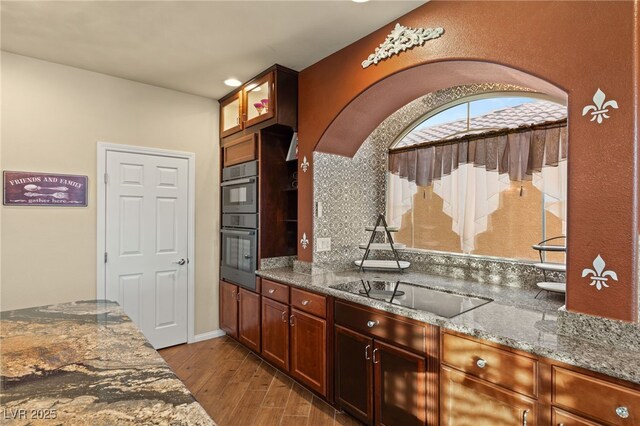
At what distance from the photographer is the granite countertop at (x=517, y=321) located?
1.21m

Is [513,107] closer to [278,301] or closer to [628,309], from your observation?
[628,309]

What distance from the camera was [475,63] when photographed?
190 cm

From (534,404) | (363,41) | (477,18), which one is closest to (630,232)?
(534,404)

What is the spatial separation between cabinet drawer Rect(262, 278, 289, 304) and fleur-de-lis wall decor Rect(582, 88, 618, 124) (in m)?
2.19

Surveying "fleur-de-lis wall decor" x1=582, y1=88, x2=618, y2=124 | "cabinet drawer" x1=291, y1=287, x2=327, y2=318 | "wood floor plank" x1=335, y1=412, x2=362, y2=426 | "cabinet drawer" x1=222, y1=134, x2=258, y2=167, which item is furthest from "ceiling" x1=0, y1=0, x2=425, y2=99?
"wood floor plank" x1=335, y1=412, x2=362, y2=426

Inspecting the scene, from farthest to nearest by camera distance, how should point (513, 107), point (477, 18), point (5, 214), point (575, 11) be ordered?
1. point (5, 214)
2. point (513, 107)
3. point (477, 18)
4. point (575, 11)

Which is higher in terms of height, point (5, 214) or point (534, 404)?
point (5, 214)

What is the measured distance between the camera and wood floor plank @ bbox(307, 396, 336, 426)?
2.21 meters

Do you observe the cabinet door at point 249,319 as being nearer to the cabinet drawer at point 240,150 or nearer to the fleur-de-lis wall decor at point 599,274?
the cabinet drawer at point 240,150

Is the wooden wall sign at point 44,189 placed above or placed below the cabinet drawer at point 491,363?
above

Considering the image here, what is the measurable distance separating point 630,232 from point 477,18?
4.36 feet

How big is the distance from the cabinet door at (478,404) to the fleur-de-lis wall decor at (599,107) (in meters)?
1.22

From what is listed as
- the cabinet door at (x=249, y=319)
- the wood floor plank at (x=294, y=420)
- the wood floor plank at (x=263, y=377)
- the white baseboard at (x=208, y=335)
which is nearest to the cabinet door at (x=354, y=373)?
the wood floor plank at (x=294, y=420)

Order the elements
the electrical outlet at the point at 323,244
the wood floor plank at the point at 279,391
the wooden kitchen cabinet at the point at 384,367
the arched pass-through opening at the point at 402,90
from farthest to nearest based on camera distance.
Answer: the electrical outlet at the point at 323,244
the wood floor plank at the point at 279,391
the arched pass-through opening at the point at 402,90
the wooden kitchen cabinet at the point at 384,367
